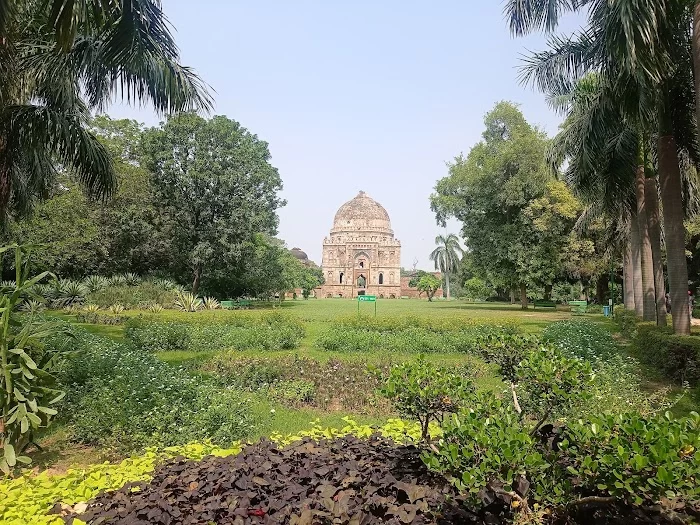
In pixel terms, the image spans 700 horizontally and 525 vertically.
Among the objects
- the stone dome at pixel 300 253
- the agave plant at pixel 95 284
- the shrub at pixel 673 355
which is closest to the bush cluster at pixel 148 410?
the shrub at pixel 673 355

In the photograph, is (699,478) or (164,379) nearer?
(699,478)

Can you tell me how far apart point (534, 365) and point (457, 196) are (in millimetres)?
28803

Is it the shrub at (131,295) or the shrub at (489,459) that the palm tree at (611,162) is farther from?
the shrub at (131,295)

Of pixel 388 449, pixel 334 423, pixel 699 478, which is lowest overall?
pixel 334 423

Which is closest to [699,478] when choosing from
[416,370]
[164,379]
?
[416,370]

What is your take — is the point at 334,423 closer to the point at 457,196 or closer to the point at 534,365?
the point at 534,365

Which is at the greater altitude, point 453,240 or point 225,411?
point 453,240

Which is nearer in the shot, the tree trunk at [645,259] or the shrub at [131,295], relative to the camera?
the tree trunk at [645,259]

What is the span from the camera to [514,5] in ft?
30.3

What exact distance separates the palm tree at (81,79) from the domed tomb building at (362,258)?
62.4 metres

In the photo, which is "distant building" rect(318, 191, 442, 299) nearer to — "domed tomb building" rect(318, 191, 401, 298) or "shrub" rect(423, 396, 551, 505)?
"domed tomb building" rect(318, 191, 401, 298)

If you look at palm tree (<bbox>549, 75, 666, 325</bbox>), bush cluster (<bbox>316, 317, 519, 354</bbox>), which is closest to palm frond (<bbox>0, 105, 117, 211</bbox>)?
bush cluster (<bbox>316, 317, 519, 354</bbox>)

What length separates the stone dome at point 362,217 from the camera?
74.5m

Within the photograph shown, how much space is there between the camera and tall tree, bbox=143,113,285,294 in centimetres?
2803
